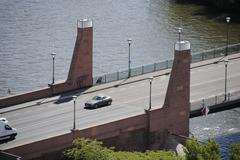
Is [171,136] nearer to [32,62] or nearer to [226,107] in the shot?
[226,107]

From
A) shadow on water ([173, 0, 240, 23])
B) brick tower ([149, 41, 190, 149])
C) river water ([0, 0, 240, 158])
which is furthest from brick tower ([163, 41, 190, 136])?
shadow on water ([173, 0, 240, 23])

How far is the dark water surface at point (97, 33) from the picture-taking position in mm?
121312

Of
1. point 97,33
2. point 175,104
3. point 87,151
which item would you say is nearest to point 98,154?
point 87,151

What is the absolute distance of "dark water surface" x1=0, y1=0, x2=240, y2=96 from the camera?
121312 millimetres

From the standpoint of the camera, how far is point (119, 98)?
Result: 3895 inches

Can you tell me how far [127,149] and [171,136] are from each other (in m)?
4.74

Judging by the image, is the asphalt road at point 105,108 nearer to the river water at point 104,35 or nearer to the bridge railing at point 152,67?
the bridge railing at point 152,67

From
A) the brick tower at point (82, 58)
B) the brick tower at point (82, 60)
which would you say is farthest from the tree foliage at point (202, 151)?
the brick tower at point (82, 58)

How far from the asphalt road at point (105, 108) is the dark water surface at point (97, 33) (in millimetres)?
15931

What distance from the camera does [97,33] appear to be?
459ft

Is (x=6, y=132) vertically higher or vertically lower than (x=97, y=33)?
higher

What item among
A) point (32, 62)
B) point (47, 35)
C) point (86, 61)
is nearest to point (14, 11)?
point (47, 35)

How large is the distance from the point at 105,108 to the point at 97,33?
44942 millimetres

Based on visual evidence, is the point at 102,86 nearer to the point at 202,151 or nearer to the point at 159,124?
the point at 159,124
